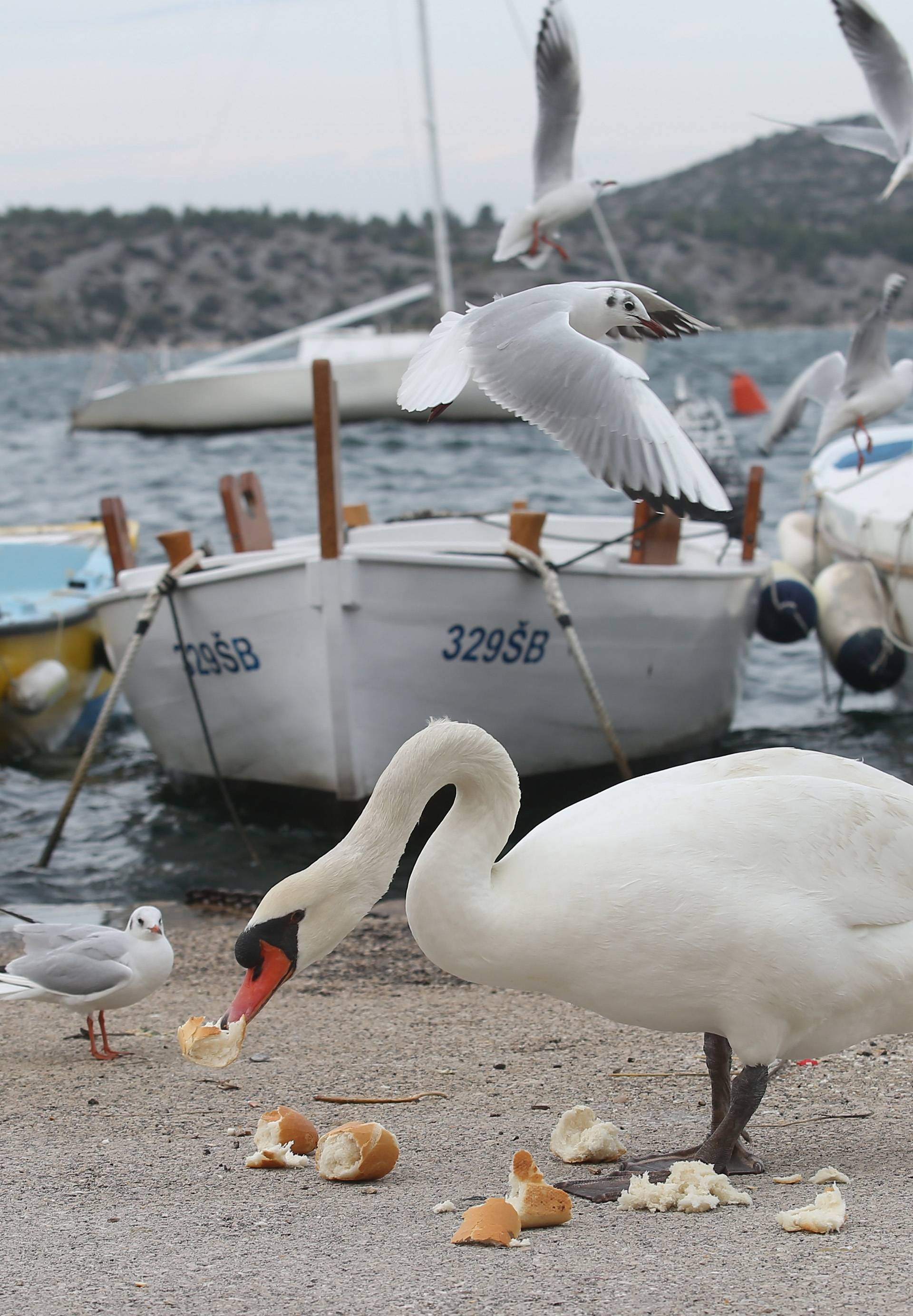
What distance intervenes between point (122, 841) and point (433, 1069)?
4.56 m

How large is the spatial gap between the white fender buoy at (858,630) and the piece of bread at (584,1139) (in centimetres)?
762

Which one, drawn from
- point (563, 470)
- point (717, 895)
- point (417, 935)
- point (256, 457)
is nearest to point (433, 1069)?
point (417, 935)

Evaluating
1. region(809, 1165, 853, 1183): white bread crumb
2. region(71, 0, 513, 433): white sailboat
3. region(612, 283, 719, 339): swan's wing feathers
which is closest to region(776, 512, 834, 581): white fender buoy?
region(612, 283, 719, 339): swan's wing feathers

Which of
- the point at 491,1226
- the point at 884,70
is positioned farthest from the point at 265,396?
the point at 491,1226

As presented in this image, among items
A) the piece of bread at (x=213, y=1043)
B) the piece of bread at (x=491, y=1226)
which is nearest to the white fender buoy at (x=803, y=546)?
the piece of bread at (x=213, y=1043)

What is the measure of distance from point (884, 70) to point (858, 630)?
518 cm

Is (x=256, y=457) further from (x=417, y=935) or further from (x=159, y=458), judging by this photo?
(x=417, y=935)

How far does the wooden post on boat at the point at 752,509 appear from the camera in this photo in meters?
9.09

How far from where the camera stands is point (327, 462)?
746 cm

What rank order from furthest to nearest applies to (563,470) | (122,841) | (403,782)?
(563,470)
(122,841)
(403,782)

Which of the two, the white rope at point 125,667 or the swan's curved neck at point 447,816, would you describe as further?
the white rope at point 125,667

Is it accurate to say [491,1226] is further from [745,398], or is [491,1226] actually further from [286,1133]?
[745,398]

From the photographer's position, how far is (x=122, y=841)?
869 cm

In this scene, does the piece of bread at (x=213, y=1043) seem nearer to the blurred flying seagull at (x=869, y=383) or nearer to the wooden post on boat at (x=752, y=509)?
the blurred flying seagull at (x=869, y=383)
